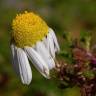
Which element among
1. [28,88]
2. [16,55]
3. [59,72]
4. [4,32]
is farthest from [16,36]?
[4,32]

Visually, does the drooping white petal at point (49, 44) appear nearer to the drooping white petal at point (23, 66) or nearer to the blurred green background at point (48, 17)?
the drooping white petal at point (23, 66)

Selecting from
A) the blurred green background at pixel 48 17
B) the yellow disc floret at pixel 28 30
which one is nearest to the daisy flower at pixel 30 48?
the yellow disc floret at pixel 28 30

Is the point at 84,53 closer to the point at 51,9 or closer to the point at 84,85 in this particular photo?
the point at 84,85

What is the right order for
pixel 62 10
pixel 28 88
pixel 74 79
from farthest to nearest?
pixel 62 10, pixel 28 88, pixel 74 79

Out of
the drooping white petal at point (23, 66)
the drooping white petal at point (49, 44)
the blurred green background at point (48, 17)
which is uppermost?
the drooping white petal at point (49, 44)

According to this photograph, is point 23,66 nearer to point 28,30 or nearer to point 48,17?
point 28,30

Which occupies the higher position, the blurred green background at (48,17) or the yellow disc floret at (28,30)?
the yellow disc floret at (28,30)

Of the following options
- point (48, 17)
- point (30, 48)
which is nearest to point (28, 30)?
point (30, 48)

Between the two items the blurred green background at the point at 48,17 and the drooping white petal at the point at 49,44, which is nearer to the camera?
the drooping white petal at the point at 49,44
